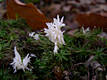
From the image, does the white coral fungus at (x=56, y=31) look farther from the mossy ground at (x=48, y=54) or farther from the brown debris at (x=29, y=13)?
the brown debris at (x=29, y=13)

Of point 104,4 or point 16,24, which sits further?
point 104,4

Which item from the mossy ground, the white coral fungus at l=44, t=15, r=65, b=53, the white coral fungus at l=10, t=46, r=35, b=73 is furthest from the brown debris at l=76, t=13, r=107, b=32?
the white coral fungus at l=10, t=46, r=35, b=73

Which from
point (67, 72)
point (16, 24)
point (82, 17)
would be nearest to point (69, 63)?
point (67, 72)

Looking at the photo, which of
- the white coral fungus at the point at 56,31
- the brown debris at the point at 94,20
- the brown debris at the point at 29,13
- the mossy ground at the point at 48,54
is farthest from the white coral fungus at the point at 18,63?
the brown debris at the point at 94,20

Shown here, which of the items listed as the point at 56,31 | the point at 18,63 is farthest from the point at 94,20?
the point at 18,63

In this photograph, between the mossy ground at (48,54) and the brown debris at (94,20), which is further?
the brown debris at (94,20)

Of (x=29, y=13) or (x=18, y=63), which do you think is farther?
(x=29, y=13)

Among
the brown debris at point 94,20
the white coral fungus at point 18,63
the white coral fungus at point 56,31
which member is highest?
the brown debris at point 94,20

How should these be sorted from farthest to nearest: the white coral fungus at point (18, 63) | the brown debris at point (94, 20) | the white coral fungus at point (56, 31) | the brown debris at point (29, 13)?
the brown debris at point (94, 20)
the brown debris at point (29, 13)
the white coral fungus at point (56, 31)
the white coral fungus at point (18, 63)

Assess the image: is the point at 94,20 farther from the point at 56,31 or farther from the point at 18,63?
the point at 18,63

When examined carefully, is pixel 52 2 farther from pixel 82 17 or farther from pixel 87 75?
pixel 87 75

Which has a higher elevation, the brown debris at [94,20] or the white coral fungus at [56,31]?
the brown debris at [94,20]
